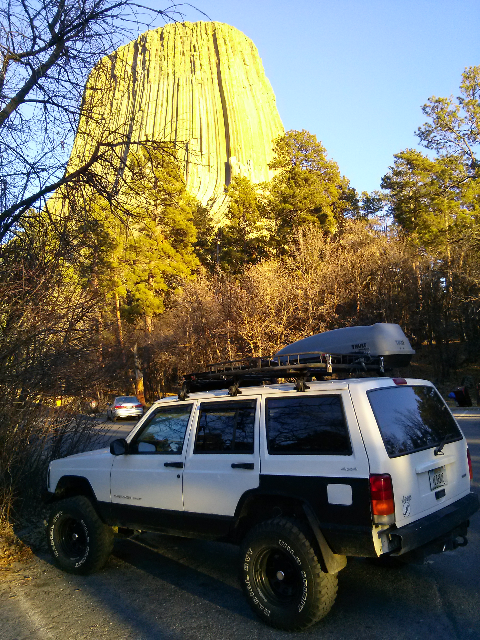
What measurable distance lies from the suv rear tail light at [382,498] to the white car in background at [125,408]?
26.4 meters

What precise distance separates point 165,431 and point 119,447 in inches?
18.7

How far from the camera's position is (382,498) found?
3871mm

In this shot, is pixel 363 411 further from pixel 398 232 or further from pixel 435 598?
pixel 398 232

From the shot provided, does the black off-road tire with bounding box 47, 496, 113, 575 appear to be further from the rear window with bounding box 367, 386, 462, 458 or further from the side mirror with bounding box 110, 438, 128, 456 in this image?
the rear window with bounding box 367, 386, 462, 458

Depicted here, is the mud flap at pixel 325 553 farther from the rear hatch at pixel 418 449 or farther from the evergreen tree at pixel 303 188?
the evergreen tree at pixel 303 188

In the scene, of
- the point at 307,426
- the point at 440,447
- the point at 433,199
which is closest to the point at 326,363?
the point at 307,426

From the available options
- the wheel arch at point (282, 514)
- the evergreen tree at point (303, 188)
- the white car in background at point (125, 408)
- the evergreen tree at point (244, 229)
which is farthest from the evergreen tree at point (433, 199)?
the wheel arch at point (282, 514)

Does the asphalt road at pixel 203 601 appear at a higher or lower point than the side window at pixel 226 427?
lower

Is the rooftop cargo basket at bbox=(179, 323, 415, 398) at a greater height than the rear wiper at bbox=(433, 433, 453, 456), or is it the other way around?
the rooftop cargo basket at bbox=(179, 323, 415, 398)

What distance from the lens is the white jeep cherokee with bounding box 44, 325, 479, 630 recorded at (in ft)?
13.1

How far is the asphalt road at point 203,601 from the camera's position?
417 cm

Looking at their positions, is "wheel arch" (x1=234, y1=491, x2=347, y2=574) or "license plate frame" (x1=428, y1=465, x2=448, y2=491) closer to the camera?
"wheel arch" (x1=234, y1=491, x2=347, y2=574)

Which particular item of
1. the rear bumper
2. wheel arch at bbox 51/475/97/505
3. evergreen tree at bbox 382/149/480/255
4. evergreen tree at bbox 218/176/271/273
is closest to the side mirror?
wheel arch at bbox 51/475/97/505

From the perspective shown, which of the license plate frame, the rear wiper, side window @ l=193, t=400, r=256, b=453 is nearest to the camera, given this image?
the license plate frame
